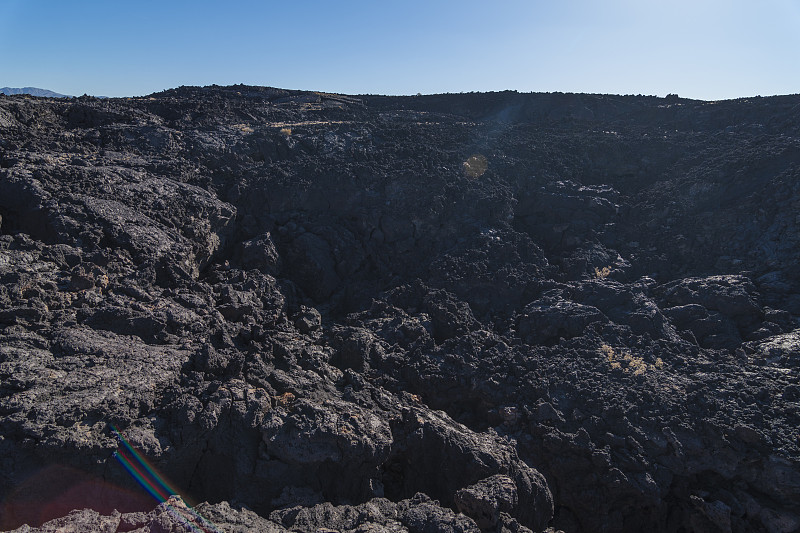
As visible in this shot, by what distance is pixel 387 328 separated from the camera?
10.4m

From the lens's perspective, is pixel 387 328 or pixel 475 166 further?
pixel 475 166

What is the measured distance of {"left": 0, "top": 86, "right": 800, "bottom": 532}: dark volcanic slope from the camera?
21.2ft

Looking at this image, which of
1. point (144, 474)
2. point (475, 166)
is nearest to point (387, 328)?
point (144, 474)

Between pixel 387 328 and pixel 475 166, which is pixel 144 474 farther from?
pixel 475 166

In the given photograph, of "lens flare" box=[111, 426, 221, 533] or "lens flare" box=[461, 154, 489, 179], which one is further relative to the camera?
"lens flare" box=[461, 154, 489, 179]

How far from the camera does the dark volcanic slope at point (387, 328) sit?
6465mm

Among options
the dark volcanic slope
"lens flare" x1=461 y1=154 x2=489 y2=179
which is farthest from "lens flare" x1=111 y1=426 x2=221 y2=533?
"lens flare" x1=461 y1=154 x2=489 y2=179

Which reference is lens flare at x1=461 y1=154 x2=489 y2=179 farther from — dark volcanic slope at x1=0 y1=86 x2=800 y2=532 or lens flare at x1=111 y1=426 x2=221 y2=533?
lens flare at x1=111 y1=426 x2=221 y2=533

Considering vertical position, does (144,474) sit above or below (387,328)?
below

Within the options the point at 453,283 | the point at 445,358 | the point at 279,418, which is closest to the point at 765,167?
the point at 453,283

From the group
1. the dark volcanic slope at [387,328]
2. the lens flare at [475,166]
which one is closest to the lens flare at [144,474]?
the dark volcanic slope at [387,328]

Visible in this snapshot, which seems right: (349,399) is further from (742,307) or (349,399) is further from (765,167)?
(765,167)

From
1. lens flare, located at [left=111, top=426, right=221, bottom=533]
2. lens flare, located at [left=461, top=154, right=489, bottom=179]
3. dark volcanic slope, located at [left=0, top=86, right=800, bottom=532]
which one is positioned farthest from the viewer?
lens flare, located at [left=461, top=154, right=489, bottom=179]

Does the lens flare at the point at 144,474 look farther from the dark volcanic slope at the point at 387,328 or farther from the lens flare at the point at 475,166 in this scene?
the lens flare at the point at 475,166
